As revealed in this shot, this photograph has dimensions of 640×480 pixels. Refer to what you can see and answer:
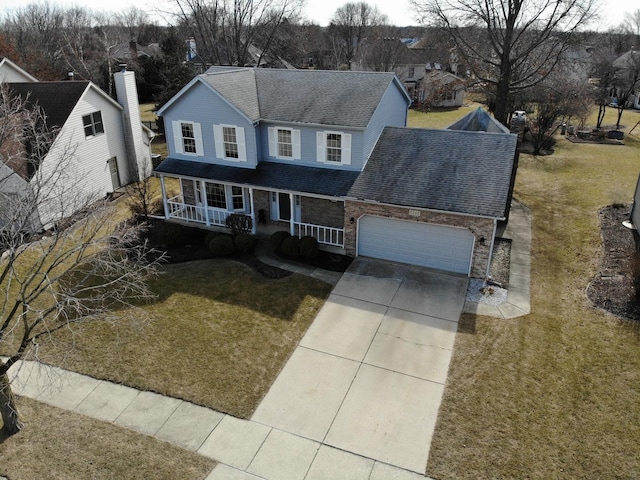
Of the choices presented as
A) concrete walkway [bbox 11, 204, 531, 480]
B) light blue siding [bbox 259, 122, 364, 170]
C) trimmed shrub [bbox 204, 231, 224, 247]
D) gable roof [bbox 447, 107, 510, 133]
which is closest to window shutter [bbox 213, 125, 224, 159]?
light blue siding [bbox 259, 122, 364, 170]

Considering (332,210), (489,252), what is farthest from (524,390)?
(332,210)

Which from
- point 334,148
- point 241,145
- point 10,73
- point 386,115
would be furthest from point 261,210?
point 10,73

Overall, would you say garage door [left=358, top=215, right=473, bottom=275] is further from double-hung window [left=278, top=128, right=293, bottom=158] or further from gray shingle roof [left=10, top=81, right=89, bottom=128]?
gray shingle roof [left=10, top=81, right=89, bottom=128]

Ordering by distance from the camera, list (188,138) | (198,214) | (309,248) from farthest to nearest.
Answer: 1. (198,214)
2. (188,138)
3. (309,248)

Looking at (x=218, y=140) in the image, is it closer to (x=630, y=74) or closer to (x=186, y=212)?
(x=186, y=212)

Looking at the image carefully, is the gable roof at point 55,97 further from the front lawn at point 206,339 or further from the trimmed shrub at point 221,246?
the front lawn at point 206,339

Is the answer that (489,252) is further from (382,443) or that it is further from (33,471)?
(33,471)

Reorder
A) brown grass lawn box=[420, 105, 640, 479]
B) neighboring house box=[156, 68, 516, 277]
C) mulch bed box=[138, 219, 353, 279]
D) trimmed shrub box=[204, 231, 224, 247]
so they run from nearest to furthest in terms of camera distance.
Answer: brown grass lawn box=[420, 105, 640, 479], neighboring house box=[156, 68, 516, 277], mulch bed box=[138, 219, 353, 279], trimmed shrub box=[204, 231, 224, 247]

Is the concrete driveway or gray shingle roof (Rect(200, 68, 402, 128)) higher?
gray shingle roof (Rect(200, 68, 402, 128))
